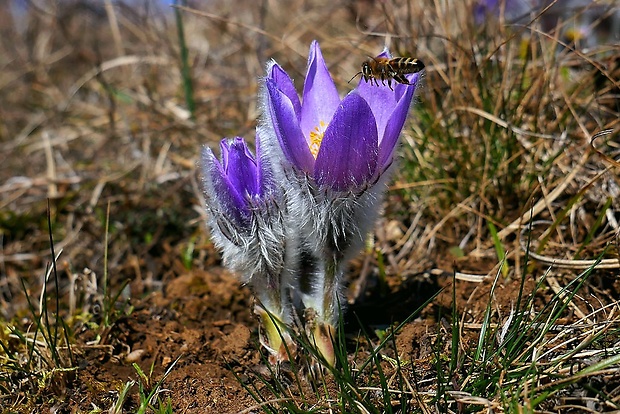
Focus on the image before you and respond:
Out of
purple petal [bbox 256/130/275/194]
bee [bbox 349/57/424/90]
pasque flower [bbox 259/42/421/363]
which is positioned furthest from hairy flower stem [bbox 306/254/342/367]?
bee [bbox 349/57/424/90]

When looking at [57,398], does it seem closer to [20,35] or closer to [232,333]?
[232,333]

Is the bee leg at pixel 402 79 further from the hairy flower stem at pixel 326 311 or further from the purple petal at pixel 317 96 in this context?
the hairy flower stem at pixel 326 311

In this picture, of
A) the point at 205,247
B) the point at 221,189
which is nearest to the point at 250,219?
the point at 221,189

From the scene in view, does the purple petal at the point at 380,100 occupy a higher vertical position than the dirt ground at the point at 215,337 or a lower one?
higher

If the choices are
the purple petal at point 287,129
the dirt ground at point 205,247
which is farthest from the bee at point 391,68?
the dirt ground at point 205,247

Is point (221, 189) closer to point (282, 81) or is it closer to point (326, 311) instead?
point (282, 81)

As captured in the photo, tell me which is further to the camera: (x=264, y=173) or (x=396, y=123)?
(x=264, y=173)
